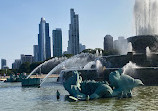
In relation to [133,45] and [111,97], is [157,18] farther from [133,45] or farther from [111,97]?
[111,97]

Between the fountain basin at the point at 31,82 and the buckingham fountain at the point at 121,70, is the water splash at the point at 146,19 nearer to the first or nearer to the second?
the buckingham fountain at the point at 121,70

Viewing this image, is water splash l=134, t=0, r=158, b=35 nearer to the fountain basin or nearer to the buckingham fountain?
the buckingham fountain

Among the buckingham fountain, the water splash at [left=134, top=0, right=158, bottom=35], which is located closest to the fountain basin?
the buckingham fountain

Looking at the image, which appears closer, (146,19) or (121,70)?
(121,70)

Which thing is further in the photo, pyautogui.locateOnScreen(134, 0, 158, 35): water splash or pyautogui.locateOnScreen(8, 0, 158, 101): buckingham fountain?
pyautogui.locateOnScreen(134, 0, 158, 35): water splash

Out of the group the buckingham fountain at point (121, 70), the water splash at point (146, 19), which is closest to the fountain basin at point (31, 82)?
the buckingham fountain at point (121, 70)

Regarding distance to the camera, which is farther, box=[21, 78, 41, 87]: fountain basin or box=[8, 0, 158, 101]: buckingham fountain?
box=[21, 78, 41, 87]: fountain basin

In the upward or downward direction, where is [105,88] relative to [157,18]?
downward

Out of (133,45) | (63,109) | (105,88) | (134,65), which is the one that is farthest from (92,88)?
(133,45)

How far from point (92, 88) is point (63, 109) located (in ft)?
19.2

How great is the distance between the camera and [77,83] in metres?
24.9

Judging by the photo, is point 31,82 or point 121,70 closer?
point 121,70

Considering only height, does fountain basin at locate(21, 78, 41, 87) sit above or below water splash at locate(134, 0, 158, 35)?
below

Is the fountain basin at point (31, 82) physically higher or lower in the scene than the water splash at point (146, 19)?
lower
